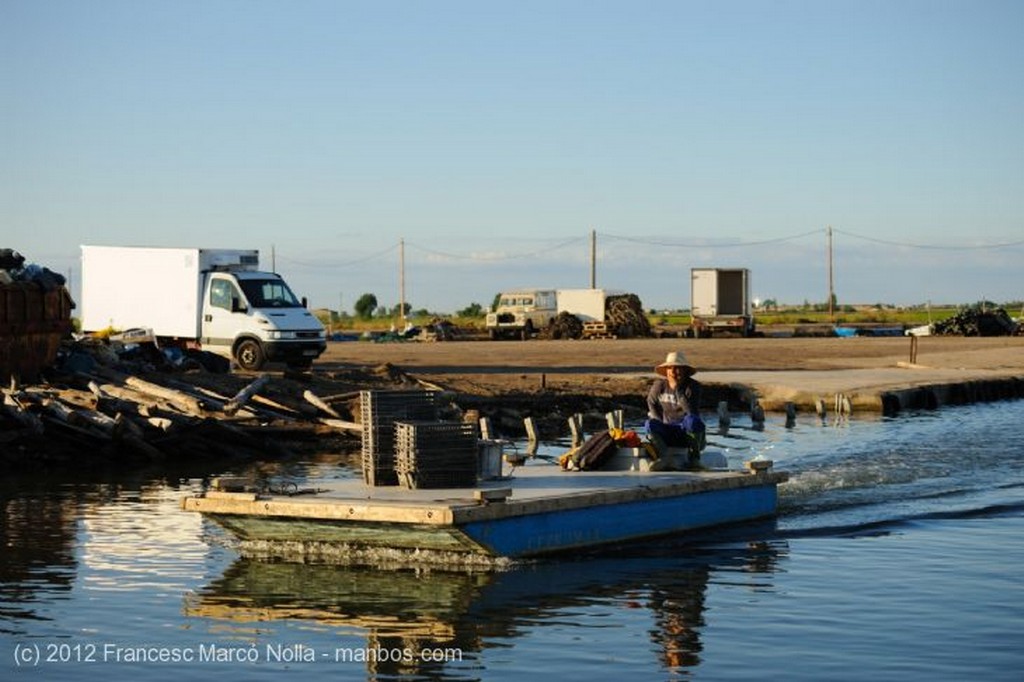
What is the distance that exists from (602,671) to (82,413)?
15742 millimetres

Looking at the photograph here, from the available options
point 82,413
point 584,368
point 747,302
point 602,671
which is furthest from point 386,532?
point 747,302

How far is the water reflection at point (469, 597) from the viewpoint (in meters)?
13.7

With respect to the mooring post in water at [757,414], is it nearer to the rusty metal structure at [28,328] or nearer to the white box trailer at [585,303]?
the rusty metal structure at [28,328]

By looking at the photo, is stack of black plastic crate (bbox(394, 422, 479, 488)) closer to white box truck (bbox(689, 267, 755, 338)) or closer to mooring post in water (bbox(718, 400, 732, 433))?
mooring post in water (bbox(718, 400, 732, 433))

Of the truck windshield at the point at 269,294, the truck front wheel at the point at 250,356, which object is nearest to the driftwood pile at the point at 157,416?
the truck front wheel at the point at 250,356

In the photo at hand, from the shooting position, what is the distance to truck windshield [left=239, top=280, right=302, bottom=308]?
3847cm

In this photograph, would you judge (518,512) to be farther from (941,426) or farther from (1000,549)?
(941,426)

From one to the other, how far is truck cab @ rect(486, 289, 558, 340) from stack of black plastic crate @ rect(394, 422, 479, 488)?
56.1 m

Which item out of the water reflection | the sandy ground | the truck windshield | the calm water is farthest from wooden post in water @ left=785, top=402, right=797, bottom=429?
the water reflection

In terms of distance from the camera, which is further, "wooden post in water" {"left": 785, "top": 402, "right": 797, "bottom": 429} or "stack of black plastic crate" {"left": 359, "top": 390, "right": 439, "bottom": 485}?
"wooden post in water" {"left": 785, "top": 402, "right": 797, "bottom": 429}

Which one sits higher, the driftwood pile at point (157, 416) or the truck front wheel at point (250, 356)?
the truck front wheel at point (250, 356)

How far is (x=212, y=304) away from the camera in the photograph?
127 feet

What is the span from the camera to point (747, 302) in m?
74.9

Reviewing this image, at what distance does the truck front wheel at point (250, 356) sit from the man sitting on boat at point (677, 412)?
19.0 m
